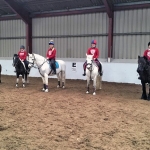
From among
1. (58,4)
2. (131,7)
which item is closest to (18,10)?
(58,4)

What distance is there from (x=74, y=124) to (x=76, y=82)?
7.18 metres

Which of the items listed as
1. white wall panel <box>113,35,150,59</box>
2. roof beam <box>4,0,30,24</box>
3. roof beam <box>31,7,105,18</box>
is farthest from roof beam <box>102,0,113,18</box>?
roof beam <box>4,0,30,24</box>

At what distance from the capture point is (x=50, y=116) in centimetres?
470

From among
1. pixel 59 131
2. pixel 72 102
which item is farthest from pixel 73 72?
pixel 59 131

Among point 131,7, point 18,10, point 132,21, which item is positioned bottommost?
point 132,21

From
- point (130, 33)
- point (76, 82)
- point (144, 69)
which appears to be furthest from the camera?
point (130, 33)

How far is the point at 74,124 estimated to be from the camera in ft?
13.6

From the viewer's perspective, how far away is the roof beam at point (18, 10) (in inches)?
492

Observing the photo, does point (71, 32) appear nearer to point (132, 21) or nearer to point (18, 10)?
point (18, 10)

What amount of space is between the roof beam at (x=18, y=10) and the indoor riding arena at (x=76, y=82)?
0.06 m

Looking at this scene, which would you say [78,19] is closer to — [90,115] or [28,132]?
[90,115]

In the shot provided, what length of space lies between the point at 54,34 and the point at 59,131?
436 inches

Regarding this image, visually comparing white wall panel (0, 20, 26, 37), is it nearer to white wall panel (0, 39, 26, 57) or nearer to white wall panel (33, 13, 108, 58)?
white wall panel (0, 39, 26, 57)

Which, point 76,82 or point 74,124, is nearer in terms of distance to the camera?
point 74,124
